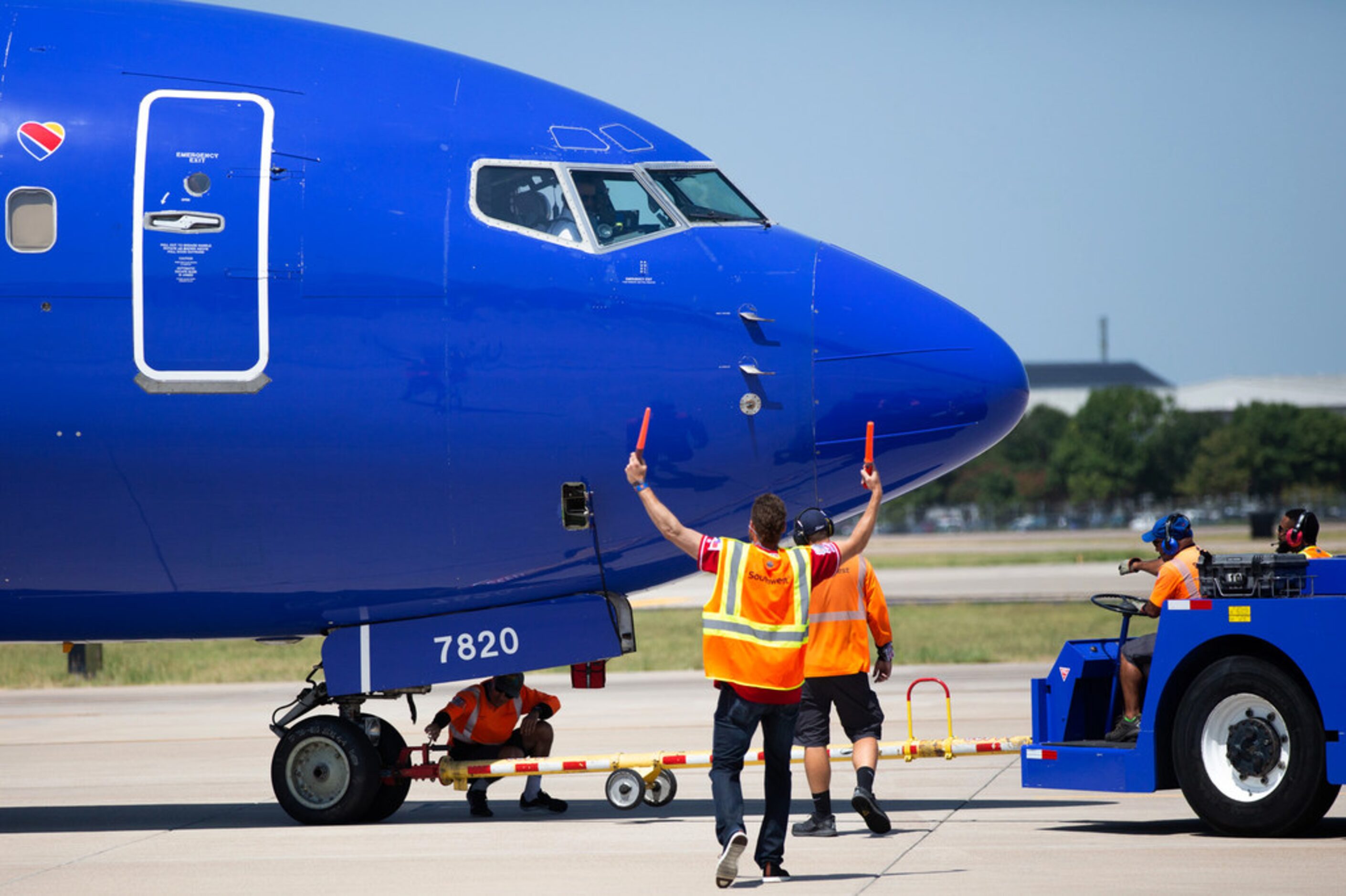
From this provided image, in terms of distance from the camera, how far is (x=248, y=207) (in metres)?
11.1

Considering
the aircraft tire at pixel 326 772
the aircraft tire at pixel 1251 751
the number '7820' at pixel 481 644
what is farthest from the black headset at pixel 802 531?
the aircraft tire at pixel 326 772

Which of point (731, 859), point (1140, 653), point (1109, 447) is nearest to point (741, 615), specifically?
point (731, 859)

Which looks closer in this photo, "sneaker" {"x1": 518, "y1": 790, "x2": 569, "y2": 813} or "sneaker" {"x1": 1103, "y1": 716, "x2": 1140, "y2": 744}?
"sneaker" {"x1": 1103, "y1": 716, "x2": 1140, "y2": 744}

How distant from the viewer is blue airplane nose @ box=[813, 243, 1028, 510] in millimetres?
11203

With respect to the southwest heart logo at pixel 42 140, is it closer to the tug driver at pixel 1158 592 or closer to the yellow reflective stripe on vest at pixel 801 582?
the yellow reflective stripe on vest at pixel 801 582

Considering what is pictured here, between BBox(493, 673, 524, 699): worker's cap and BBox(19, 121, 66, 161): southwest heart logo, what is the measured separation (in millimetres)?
4722

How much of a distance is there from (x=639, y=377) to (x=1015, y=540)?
106 meters

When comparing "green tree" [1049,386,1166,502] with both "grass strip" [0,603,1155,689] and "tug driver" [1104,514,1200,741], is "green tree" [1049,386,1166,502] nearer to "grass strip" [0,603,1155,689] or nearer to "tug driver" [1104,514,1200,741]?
"grass strip" [0,603,1155,689]

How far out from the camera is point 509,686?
480 inches

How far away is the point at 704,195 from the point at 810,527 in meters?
2.76

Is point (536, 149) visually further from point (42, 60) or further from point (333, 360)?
point (42, 60)

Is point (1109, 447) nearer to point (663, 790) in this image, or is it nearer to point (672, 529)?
point (663, 790)

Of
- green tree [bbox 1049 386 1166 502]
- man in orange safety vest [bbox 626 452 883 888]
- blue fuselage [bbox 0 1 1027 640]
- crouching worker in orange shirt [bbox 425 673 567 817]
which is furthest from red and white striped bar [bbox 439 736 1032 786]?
green tree [bbox 1049 386 1166 502]

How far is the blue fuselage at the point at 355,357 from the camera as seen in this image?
11.0 m
